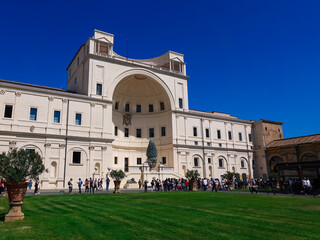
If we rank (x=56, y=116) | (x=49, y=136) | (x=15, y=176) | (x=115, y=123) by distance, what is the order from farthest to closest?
(x=115, y=123) < (x=56, y=116) < (x=49, y=136) < (x=15, y=176)

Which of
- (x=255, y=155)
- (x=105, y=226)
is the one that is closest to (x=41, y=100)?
(x=105, y=226)

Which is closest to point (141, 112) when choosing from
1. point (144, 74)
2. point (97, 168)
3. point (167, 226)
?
point (144, 74)

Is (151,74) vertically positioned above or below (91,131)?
above

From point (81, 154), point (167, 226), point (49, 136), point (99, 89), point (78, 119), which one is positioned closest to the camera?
point (167, 226)

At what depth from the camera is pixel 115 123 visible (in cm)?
4312

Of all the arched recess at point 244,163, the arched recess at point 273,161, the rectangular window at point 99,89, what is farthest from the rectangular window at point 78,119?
the arched recess at point 273,161

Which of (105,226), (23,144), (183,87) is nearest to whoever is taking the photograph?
(105,226)

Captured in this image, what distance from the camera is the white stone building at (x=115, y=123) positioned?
31.6 m

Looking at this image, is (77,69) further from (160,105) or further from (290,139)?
(290,139)

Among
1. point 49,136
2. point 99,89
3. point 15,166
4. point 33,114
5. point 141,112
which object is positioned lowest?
point 15,166

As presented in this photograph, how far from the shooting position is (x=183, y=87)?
152 feet

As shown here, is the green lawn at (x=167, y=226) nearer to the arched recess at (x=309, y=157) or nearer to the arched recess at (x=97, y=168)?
the arched recess at (x=97, y=168)

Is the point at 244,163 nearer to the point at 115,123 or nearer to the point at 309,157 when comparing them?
the point at 309,157

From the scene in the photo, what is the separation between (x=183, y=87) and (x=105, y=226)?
39.6 meters
